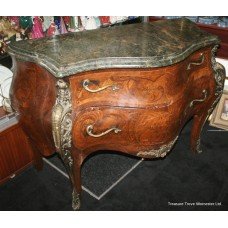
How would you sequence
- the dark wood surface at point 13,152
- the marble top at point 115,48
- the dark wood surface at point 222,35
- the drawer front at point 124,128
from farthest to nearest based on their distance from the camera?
the dark wood surface at point 222,35, the dark wood surface at point 13,152, the drawer front at point 124,128, the marble top at point 115,48

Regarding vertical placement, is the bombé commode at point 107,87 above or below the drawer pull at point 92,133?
above

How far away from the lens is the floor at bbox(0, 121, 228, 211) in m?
2.06

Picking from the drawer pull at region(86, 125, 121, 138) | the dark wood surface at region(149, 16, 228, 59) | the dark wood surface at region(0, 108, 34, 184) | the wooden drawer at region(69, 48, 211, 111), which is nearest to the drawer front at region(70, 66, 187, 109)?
the wooden drawer at region(69, 48, 211, 111)

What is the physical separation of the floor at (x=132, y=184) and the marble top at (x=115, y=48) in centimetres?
107

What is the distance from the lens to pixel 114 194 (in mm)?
2145

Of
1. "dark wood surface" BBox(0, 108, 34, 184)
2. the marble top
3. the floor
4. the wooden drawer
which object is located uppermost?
the marble top

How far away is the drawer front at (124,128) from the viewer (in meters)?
→ 1.55

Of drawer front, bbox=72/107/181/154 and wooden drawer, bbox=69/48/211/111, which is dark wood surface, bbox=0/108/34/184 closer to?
drawer front, bbox=72/107/181/154

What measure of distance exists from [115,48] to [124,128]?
44 centimetres

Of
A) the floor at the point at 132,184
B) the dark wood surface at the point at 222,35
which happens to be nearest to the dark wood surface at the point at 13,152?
the floor at the point at 132,184

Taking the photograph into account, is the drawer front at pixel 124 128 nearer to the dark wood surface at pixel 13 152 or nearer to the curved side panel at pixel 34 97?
the curved side panel at pixel 34 97

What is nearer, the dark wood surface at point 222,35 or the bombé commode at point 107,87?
the bombé commode at point 107,87

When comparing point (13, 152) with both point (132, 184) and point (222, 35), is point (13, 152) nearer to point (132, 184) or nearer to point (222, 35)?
point (132, 184)
